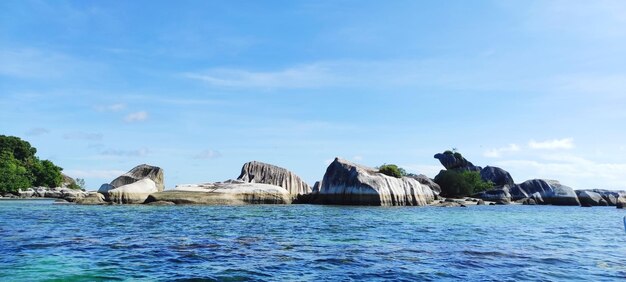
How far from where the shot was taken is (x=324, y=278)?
15227mm

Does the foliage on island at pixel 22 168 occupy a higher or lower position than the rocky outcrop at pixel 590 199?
higher

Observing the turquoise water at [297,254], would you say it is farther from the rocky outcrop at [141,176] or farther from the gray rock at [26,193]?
the gray rock at [26,193]

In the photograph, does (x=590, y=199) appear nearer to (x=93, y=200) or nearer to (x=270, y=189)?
(x=270, y=189)

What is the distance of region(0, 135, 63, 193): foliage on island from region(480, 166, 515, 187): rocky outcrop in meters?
→ 122

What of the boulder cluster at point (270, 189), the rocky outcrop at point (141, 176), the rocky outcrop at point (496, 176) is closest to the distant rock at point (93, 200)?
the boulder cluster at point (270, 189)

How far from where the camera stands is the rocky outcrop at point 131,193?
62625 millimetres

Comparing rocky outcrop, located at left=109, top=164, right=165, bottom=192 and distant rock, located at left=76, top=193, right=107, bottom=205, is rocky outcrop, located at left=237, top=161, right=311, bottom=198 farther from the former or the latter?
distant rock, located at left=76, top=193, right=107, bottom=205

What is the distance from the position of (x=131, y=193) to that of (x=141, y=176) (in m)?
6.54

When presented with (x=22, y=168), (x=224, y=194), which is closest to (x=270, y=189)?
(x=224, y=194)

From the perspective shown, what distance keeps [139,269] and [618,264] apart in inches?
694

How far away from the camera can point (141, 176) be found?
6912cm

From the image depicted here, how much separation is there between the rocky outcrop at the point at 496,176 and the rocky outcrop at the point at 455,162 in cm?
347

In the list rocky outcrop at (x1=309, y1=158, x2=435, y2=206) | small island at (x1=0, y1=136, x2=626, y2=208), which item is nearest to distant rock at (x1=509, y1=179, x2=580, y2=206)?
small island at (x1=0, y1=136, x2=626, y2=208)

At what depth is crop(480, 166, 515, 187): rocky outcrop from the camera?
137375 millimetres
